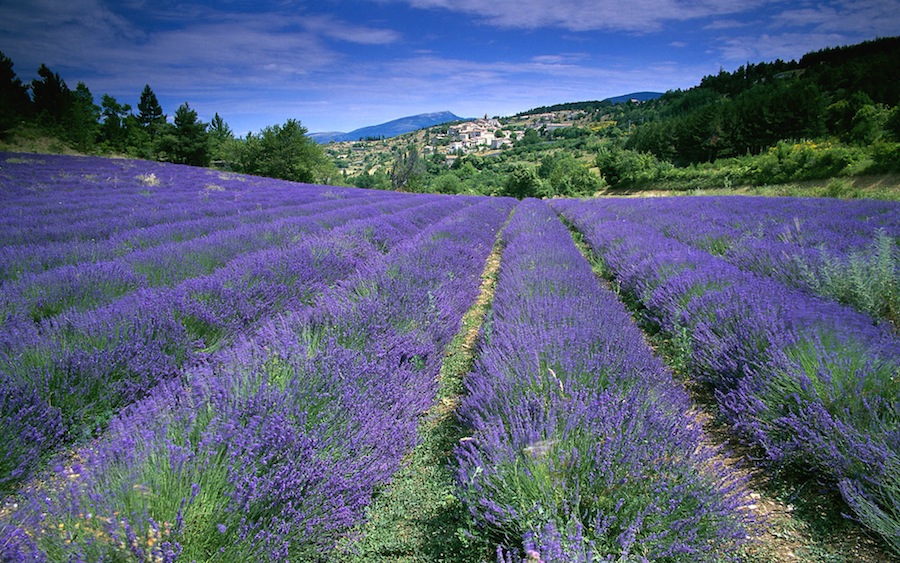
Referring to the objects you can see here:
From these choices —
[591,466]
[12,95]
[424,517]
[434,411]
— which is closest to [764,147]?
[434,411]

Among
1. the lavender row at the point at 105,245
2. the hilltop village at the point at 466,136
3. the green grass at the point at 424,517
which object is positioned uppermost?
the hilltop village at the point at 466,136

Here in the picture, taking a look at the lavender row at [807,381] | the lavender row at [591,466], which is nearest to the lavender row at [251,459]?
the lavender row at [591,466]

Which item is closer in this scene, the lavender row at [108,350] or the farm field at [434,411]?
the farm field at [434,411]

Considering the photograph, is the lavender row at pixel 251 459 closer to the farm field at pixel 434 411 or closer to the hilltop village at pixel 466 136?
the farm field at pixel 434 411

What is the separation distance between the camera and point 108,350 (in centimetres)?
240

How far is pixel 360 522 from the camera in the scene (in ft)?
5.33

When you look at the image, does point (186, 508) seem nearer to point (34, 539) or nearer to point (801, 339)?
point (34, 539)

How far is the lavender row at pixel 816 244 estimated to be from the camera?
3230 millimetres

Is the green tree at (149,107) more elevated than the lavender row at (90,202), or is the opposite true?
the green tree at (149,107)

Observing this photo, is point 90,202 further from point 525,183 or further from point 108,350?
point 525,183

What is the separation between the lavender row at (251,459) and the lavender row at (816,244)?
11.6 ft

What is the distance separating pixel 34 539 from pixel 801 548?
2.50m

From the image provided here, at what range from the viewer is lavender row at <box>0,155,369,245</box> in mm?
5910

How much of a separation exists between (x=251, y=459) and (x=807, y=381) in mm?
2496
